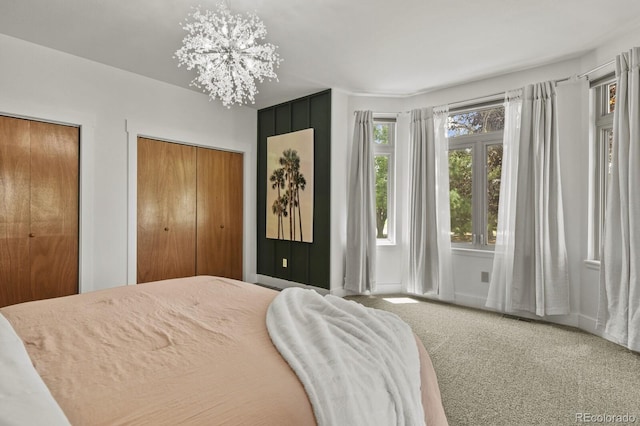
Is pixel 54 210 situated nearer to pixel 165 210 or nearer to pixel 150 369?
pixel 165 210

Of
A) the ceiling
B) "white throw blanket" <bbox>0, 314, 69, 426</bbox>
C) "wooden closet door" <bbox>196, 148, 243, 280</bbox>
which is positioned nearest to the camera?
"white throw blanket" <bbox>0, 314, 69, 426</bbox>

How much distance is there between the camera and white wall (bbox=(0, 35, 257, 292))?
308 cm

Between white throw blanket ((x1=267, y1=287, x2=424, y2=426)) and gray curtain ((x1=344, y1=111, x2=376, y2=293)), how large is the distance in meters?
2.69

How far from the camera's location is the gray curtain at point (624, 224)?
2676 mm

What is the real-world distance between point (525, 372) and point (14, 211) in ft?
14.4

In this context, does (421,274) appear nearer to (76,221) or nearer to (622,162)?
(622,162)

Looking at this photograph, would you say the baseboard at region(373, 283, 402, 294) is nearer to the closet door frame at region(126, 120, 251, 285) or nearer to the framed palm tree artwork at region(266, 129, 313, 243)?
the framed palm tree artwork at region(266, 129, 313, 243)

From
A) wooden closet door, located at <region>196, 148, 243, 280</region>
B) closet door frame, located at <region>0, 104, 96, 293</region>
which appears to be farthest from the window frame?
closet door frame, located at <region>0, 104, 96, 293</region>

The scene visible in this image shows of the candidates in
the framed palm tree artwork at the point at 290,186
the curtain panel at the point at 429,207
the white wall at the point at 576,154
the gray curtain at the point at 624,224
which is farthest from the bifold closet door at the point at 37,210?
the gray curtain at the point at 624,224

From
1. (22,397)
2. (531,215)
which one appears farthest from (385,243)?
(22,397)

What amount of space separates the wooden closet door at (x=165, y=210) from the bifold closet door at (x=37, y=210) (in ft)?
2.12

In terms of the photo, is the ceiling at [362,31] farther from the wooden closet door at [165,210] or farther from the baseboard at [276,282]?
the baseboard at [276,282]

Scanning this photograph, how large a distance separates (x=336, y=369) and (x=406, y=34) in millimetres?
2886

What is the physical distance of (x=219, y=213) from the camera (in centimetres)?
463
